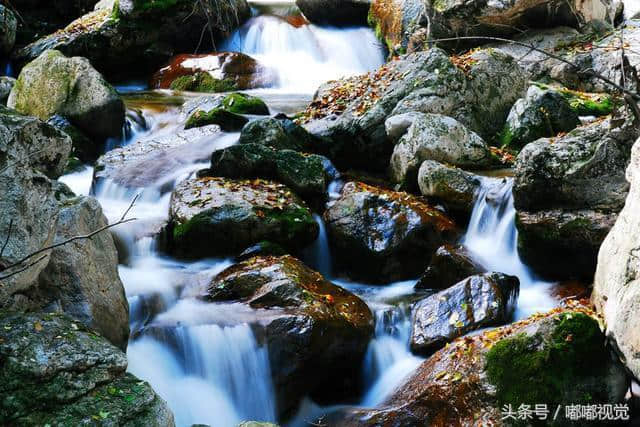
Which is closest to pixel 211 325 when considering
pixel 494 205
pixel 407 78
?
pixel 494 205

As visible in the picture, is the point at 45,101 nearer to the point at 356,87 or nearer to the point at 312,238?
the point at 356,87

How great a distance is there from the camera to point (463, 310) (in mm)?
6102

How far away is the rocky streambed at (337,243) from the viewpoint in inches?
174

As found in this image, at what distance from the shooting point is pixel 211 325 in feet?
20.0

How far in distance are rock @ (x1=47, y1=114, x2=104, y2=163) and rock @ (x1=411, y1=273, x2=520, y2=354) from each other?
660 cm

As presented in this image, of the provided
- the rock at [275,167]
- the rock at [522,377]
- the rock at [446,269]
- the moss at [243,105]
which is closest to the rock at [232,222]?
the rock at [275,167]

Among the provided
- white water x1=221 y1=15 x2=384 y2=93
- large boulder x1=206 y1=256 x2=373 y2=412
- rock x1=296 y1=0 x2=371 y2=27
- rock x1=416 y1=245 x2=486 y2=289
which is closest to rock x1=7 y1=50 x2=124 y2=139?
white water x1=221 y1=15 x2=384 y2=93

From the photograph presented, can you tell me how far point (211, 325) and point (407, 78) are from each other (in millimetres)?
5817

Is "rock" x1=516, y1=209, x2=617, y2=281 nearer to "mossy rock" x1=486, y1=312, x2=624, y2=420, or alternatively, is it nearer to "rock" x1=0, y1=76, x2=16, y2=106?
"mossy rock" x1=486, y1=312, x2=624, y2=420

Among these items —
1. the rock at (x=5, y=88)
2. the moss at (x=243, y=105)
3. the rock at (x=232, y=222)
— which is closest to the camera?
the rock at (x=232, y=222)

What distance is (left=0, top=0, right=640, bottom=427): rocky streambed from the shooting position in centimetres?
442

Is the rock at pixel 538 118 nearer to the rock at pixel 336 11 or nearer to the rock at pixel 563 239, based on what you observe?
the rock at pixel 563 239

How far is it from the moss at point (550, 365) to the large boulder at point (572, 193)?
2024mm

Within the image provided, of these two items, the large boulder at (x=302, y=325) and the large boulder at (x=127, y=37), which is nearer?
the large boulder at (x=302, y=325)
